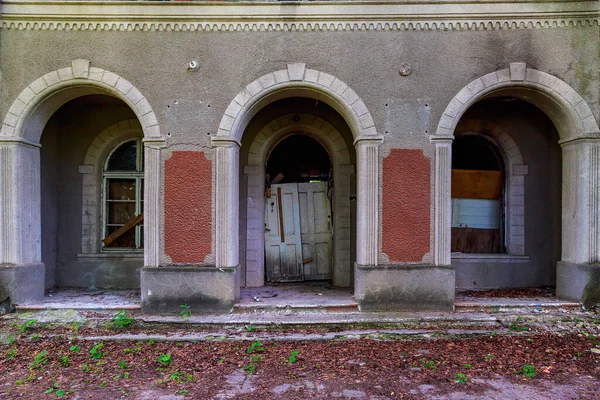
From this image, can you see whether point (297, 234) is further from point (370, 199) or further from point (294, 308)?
point (370, 199)

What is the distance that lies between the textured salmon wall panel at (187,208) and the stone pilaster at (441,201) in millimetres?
3135

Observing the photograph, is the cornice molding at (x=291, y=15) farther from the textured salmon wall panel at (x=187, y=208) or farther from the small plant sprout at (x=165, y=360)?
the small plant sprout at (x=165, y=360)

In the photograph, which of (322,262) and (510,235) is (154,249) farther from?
(510,235)

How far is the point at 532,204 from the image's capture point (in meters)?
6.57

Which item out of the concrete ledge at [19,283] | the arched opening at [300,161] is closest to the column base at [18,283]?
the concrete ledge at [19,283]

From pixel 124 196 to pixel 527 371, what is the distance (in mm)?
6464

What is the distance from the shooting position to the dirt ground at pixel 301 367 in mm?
3531

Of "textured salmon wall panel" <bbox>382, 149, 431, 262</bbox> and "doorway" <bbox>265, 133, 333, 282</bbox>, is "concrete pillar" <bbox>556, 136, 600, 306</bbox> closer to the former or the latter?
"textured salmon wall panel" <bbox>382, 149, 431, 262</bbox>

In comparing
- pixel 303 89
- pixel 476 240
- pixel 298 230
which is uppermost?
pixel 303 89

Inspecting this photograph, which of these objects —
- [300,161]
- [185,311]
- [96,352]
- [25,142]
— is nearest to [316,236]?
[300,161]

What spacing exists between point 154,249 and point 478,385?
4208 mm

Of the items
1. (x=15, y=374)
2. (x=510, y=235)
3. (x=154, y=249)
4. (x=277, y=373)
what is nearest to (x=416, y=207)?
(x=510, y=235)

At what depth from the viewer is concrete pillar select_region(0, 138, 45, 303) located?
17.4 feet

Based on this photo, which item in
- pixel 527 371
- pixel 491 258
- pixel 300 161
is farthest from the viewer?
pixel 300 161
